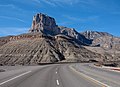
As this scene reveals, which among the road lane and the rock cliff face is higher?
the rock cliff face

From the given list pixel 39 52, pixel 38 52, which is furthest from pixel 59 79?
pixel 38 52

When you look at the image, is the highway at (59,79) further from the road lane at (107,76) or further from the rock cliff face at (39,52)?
the rock cliff face at (39,52)

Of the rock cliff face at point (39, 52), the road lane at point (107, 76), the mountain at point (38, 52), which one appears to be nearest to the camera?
the road lane at point (107, 76)

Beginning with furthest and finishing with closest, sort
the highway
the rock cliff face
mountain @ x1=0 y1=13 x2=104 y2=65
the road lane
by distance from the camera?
mountain @ x1=0 y1=13 x2=104 y2=65 → the rock cliff face → the road lane → the highway

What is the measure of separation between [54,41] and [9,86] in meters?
142

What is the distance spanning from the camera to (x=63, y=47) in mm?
151875

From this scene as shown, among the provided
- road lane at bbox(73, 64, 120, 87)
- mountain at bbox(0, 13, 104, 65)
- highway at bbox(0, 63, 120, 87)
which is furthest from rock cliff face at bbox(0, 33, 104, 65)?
highway at bbox(0, 63, 120, 87)

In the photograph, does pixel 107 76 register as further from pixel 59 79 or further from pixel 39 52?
pixel 39 52

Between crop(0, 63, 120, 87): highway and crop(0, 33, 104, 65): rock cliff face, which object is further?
crop(0, 33, 104, 65): rock cliff face

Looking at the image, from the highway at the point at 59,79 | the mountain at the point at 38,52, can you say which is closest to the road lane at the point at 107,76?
the highway at the point at 59,79

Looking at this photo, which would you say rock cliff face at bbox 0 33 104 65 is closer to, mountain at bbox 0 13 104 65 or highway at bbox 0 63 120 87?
mountain at bbox 0 13 104 65

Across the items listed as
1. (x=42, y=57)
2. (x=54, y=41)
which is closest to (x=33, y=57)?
(x=42, y=57)

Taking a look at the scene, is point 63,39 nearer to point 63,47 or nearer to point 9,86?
point 63,47

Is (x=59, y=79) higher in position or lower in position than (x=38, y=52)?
lower
